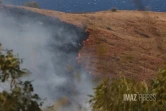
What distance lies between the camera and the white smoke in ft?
80.9

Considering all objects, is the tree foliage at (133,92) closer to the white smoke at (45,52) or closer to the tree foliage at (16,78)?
the tree foliage at (16,78)

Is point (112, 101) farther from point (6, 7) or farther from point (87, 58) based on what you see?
point (6, 7)

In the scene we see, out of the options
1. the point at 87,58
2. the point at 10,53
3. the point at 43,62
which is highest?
the point at 87,58

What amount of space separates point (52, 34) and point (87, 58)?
480 centimetres

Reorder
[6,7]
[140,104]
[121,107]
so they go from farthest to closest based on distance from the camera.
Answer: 1. [6,7]
2. [140,104]
3. [121,107]

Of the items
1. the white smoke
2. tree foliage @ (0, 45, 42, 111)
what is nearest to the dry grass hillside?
the white smoke

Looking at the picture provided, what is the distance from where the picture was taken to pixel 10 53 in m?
4.35

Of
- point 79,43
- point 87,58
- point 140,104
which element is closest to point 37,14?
point 79,43

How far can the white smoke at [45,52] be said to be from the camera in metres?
24.7

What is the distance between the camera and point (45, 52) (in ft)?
103

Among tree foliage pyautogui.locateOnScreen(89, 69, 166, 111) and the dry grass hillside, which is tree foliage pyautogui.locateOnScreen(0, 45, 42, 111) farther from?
the dry grass hillside

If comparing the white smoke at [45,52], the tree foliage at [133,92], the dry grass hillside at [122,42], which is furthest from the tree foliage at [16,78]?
the dry grass hillside at [122,42]

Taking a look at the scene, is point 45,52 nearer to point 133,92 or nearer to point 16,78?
point 133,92

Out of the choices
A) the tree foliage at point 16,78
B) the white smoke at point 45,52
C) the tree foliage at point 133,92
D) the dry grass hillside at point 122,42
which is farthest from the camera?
the dry grass hillside at point 122,42
